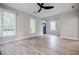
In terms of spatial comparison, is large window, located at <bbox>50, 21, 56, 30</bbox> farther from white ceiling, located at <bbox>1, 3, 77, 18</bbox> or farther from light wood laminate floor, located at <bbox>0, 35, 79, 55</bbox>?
light wood laminate floor, located at <bbox>0, 35, 79, 55</bbox>

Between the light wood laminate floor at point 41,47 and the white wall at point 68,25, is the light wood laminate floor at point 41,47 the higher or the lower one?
the lower one

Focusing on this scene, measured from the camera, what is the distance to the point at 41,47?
6.16 ft

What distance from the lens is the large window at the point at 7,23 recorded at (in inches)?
71.9

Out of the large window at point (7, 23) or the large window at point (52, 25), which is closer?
the large window at point (7, 23)

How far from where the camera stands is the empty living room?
1.83 metres

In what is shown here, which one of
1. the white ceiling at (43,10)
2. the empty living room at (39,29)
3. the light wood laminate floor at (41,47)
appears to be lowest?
the light wood laminate floor at (41,47)

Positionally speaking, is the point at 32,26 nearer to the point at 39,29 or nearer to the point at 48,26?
the point at 39,29

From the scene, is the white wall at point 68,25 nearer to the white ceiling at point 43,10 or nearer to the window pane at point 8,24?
the white ceiling at point 43,10

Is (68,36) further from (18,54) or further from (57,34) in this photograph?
(18,54)

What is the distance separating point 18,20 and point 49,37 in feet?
2.49

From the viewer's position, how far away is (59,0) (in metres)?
1.85

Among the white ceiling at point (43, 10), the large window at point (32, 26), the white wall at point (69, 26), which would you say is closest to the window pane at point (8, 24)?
the white ceiling at point (43, 10)

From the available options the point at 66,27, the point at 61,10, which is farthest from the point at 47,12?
the point at 66,27

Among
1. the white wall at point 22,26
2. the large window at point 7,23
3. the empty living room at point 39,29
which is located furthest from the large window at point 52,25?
the large window at point 7,23
